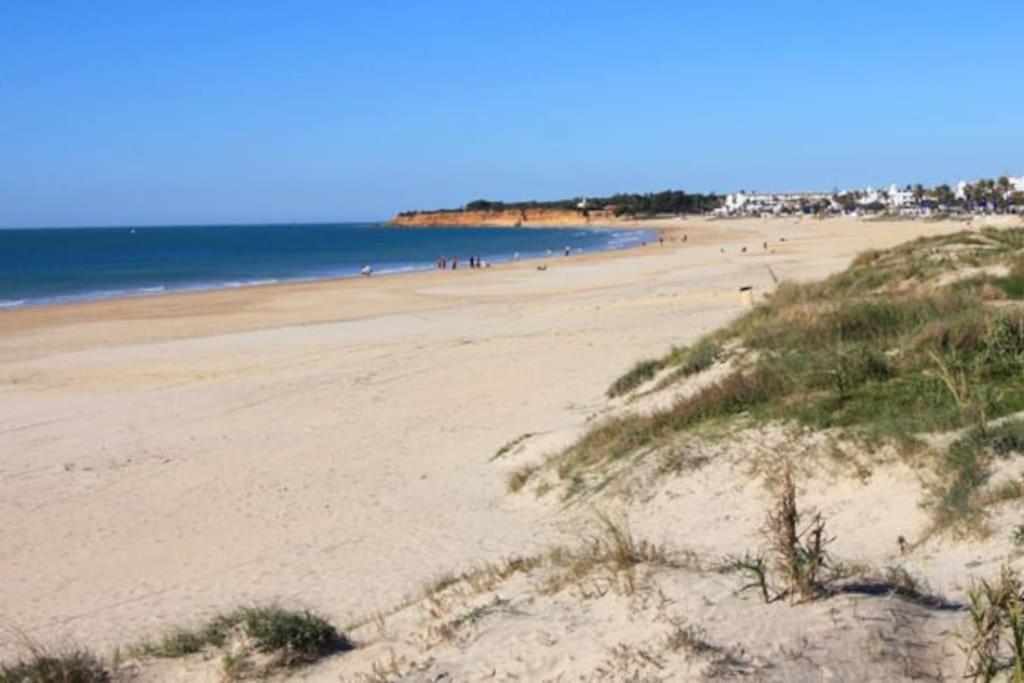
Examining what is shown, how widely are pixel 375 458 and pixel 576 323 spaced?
43.4ft

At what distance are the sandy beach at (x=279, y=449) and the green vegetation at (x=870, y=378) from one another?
4.30ft

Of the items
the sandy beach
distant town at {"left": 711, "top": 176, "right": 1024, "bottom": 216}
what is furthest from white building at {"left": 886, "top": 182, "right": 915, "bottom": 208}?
the sandy beach

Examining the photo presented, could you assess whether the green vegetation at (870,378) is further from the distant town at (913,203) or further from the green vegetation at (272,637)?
the distant town at (913,203)

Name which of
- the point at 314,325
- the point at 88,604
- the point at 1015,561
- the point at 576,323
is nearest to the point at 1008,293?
the point at 1015,561

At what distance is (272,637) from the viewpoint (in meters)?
5.43

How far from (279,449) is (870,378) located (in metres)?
7.50

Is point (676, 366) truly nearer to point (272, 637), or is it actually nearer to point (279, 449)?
point (279, 449)

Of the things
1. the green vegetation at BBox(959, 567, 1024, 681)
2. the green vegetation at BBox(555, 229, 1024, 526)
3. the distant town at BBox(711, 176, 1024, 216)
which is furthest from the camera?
the distant town at BBox(711, 176, 1024, 216)

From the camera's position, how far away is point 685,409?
975 cm

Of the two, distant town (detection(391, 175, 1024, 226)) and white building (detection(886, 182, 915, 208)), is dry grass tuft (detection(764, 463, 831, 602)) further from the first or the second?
white building (detection(886, 182, 915, 208))

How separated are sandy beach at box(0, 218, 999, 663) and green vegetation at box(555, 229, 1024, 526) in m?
1.31

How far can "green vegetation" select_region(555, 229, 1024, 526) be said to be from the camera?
7648mm

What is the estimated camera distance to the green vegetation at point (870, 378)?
301 inches

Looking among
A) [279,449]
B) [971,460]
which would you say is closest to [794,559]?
[971,460]
